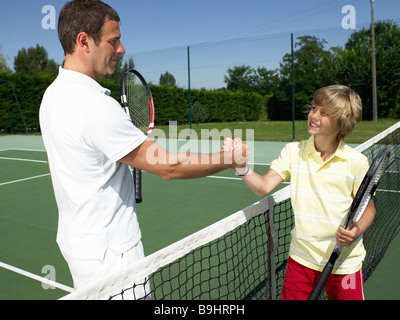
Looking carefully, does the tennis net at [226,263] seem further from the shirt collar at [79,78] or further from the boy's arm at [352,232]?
the shirt collar at [79,78]

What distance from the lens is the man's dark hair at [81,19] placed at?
4.82 feet

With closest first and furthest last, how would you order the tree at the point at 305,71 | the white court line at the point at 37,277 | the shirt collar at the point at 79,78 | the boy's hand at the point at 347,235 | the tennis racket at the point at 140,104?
1. the shirt collar at the point at 79,78
2. the boy's hand at the point at 347,235
3. the white court line at the point at 37,277
4. the tennis racket at the point at 140,104
5. the tree at the point at 305,71

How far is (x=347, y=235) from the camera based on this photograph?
1671mm

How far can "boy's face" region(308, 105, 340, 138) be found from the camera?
1.84m

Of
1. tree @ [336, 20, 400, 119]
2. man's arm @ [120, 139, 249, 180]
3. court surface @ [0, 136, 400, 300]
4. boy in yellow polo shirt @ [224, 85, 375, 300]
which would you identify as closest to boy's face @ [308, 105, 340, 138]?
boy in yellow polo shirt @ [224, 85, 375, 300]

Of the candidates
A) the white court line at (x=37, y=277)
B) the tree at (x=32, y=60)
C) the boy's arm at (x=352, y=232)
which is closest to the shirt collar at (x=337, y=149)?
the boy's arm at (x=352, y=232)

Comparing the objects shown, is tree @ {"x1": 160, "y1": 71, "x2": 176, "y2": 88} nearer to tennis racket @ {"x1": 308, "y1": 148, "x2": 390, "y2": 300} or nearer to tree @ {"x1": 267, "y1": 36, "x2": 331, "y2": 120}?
tree @ {"x1": 267, "y1": 36, "x2": 331, "y2": 120}

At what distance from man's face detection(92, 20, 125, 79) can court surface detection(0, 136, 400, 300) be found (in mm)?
2090

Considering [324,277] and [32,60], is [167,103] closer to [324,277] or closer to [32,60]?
[324,277]

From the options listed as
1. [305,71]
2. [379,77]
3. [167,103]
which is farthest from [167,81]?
[379,77]

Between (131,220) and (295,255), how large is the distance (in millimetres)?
873

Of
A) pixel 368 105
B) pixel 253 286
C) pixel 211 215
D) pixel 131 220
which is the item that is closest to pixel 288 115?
pixel 368 105

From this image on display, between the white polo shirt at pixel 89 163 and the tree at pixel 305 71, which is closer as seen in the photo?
the white polo shirt at pixel 89 163

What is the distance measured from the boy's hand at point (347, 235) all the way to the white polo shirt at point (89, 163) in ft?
3.03
